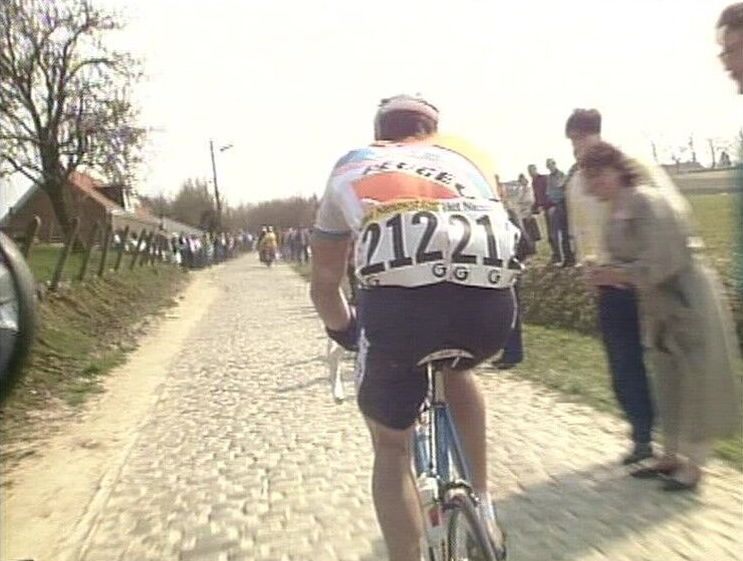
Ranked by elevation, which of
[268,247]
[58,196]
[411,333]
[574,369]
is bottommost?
[574,369]

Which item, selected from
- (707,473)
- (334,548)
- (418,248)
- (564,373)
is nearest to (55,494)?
(334,548)

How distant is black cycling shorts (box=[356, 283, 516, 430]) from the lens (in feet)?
10.4

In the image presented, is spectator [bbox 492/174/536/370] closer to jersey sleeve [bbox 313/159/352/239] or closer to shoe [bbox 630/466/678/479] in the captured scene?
jersey sleeve [bbox 313/159/352/239]

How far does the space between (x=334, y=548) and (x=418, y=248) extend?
7.08 feet

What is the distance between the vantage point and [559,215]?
679 inches

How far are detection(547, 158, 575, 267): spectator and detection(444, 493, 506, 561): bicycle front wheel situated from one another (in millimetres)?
13487

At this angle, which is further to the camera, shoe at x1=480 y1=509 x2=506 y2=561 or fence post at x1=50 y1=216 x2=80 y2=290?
fence post at x1=50 y1=216 x2=80 y2=290

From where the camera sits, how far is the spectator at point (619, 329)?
19.5 ft

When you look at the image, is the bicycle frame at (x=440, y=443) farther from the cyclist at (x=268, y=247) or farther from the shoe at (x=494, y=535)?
the cyclist at (x=268, y=247)

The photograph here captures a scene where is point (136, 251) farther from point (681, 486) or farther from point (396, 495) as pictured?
point (396, 495)

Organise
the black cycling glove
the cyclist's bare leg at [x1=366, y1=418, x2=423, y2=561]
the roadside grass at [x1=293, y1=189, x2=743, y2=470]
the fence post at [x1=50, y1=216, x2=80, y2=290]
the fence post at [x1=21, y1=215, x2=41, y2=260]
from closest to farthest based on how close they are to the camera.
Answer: the cyclist's bare leg at [x1=366, y1=418, x2=423, y2=561] < the black cycling glove < the roadside grass at [x1=293, y1=189, x2=743, y2=470] < the fence post at [x1=21, y1=215, x2=41, y2=260] < the fence post at [x1=50, y1=216, x2=80, y2=290]

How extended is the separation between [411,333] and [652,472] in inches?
119

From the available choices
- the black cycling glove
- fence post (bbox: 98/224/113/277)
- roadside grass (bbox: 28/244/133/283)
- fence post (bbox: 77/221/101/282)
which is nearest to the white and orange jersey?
the black cycling glove

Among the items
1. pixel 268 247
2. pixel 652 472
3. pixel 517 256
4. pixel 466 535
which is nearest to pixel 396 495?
pixel 466 535
